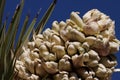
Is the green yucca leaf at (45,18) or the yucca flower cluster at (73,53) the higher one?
the green yucca leaf at (45,18)

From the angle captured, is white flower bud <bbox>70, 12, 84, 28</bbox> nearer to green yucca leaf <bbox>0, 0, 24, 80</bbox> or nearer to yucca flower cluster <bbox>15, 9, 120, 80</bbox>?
yucca flower cluster <bbox>15, 9, 120, 80</bbox>

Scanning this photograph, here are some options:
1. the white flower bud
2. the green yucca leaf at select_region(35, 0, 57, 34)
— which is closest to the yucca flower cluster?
the white flower bud

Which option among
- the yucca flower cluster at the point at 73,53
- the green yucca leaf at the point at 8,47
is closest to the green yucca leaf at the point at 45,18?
the green yucca leaf at the point at 8,47

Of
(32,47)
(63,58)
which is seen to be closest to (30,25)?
(32,47)

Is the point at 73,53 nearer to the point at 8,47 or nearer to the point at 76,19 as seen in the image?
the point at 76,19

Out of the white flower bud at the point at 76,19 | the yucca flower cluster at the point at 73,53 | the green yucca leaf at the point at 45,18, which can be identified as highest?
the green yucca leaf at the point at 45,18

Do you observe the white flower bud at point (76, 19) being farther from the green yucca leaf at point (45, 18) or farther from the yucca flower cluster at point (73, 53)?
the green yucca leaf at point (45, 18)

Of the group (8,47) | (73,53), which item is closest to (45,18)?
(8,47)

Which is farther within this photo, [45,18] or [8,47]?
[45,18]
